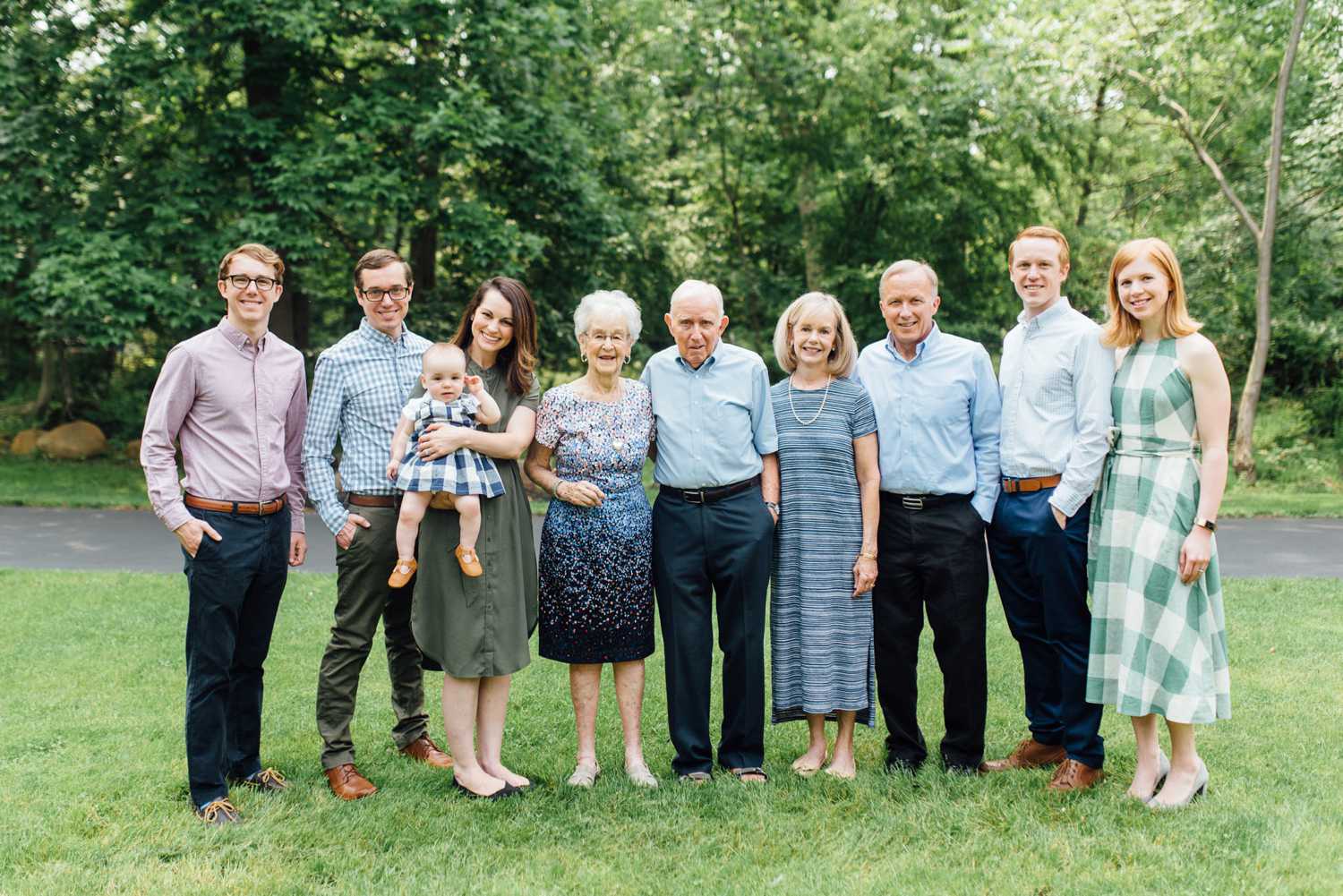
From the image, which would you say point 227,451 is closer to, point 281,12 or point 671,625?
point 671,625

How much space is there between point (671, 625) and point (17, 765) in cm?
288

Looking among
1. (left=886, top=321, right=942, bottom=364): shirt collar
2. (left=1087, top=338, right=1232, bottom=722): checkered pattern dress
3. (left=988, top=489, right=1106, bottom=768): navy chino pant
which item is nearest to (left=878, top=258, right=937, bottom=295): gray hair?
(left=886, top=321, right=942, bottom=364): shirt collar

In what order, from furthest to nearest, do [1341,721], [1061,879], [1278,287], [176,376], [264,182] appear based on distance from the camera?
1. [1278,287]
2. [264,182]
3. [1341,721]
4. [176,376]
5. [1061,879]

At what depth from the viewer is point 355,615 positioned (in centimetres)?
423

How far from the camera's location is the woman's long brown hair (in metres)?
4.10

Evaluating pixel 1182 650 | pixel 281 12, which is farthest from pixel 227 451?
pixel 281 12

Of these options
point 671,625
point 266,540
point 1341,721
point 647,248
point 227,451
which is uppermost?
point 647,248

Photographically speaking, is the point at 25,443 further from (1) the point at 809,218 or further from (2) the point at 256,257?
(2) the point at 256,257

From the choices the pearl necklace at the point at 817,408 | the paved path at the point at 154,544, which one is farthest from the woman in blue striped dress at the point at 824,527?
the paved path at the point at 154,544

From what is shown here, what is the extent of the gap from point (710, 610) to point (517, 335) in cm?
140

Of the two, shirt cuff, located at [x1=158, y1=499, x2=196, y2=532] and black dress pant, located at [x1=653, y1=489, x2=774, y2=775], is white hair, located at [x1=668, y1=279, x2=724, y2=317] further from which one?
shirt cuff, located at [x1=158, y1=499, x2=196, y2=532]

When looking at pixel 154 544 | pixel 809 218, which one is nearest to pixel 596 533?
pixel 154 544

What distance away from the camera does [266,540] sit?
3.91m

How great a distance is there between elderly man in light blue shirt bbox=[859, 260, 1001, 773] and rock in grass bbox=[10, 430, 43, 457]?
1661cm
